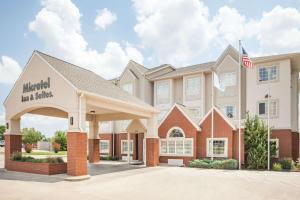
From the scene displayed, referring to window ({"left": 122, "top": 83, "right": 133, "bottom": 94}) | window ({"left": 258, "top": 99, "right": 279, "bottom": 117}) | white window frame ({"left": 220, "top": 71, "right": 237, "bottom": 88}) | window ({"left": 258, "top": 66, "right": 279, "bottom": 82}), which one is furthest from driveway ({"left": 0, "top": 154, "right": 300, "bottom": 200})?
window ({"left": 122, "top": 83, "right": 133, "bottom": 94})

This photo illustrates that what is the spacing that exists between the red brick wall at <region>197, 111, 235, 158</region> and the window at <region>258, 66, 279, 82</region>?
6.06 metres

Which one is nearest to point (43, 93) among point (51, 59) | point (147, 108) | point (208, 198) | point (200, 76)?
point (51, 59)

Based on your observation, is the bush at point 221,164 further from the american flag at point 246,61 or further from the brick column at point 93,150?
the brick column at point 93,150

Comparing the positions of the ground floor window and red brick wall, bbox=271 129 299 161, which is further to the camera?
the ground floor window

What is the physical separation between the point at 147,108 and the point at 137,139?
9316 mm

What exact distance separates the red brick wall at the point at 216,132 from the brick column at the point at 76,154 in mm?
12187

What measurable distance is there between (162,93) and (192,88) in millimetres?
3946

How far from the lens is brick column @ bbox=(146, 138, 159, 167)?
2288 cm

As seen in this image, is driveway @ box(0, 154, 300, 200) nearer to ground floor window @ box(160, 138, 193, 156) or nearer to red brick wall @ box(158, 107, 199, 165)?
red brick wall @ box(158, 107, 199, 165)

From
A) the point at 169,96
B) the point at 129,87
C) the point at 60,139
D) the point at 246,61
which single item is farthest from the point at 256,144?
the point at 60,139

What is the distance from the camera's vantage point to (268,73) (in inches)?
1010

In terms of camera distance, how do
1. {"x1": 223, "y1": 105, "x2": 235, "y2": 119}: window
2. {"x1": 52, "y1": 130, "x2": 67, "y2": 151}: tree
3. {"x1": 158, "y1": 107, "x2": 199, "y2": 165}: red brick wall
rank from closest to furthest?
{"x1": 158, "y1": 107, "x2": 199, "y2": 165}: red brick wall < {"x1": 223, "y1": 105, "x2": 235, "y2": 119}: window < {"x1": 52, "y1": 130, "x2": 67, "y2": 151}: tree

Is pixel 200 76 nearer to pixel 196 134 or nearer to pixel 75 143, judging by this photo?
pixel 196 134

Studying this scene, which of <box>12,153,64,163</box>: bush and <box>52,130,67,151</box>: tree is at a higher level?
<box>12,153,64,163</box>: bush
